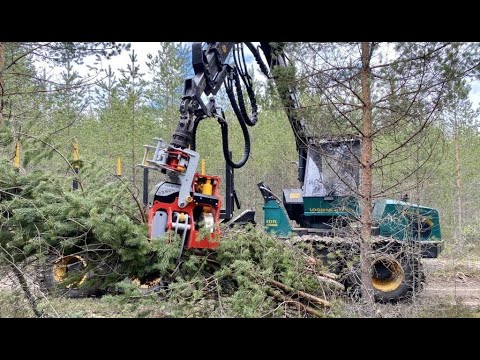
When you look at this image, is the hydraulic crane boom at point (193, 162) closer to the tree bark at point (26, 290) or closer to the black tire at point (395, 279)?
the tree bark at point (26, 290)

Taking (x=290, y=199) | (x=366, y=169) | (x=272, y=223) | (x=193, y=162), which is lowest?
(x=272, y=223)

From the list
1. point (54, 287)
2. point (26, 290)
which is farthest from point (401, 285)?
point (26, 290)

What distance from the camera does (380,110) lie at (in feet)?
12.2

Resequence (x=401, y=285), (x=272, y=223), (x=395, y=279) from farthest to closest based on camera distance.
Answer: (x=272, y=223) < (x=395, y=279) < (x=401, y=285)

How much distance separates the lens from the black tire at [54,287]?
382cm

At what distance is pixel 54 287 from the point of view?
383 centimetres

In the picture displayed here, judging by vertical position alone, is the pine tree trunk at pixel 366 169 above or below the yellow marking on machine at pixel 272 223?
above

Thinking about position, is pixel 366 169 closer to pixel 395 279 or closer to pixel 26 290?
pixel 395 279

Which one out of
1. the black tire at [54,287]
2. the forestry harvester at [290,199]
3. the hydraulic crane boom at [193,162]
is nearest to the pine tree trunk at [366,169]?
the forestry harvester at [290,199]

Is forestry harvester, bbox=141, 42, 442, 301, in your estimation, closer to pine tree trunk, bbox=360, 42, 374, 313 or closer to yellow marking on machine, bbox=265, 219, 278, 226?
yellow marking on machine, bbox=265, 219, 278, 226

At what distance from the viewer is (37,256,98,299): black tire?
12.5 feet
